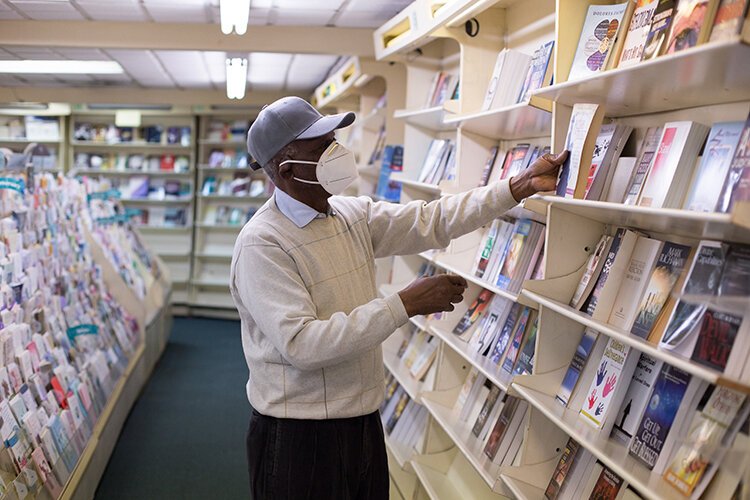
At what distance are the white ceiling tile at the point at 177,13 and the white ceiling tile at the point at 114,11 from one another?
9cm

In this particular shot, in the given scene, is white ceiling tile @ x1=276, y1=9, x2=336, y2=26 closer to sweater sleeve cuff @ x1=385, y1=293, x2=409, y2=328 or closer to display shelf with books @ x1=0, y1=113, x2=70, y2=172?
display shelf with books @ x1=0, y1=113, x2=70, y2=172

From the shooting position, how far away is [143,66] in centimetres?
696

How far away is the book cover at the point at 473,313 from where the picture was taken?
315 cm

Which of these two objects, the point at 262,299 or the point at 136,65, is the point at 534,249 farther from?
the point at 136,65

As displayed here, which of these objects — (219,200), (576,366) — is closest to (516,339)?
(576,366)

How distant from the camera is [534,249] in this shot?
2.63 metres

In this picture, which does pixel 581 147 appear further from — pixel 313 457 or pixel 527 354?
pixel 313 457

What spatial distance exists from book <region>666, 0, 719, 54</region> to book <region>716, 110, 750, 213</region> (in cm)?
23

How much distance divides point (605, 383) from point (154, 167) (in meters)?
8.69

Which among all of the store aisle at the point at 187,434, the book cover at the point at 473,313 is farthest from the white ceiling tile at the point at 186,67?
the book cover at the point at 473,313

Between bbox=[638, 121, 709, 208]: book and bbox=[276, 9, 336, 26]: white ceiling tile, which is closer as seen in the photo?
bbox=[638, 121, 709, 208]: book

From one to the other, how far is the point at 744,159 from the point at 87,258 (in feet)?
15.2

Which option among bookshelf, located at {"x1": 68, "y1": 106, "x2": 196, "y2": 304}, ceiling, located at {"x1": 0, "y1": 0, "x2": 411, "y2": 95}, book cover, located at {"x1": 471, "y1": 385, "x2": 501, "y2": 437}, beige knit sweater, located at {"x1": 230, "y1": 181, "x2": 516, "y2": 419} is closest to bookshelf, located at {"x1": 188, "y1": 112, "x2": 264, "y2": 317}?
bookshelf, located at {"x1": 68, "y1": 106, "x2": 196, "y2": 304}

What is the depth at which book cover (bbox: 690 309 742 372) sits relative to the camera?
1.52 metres
